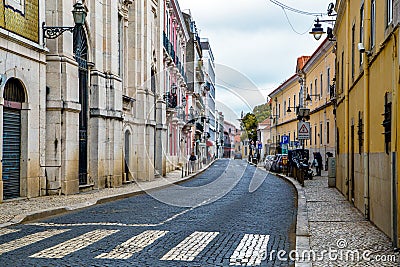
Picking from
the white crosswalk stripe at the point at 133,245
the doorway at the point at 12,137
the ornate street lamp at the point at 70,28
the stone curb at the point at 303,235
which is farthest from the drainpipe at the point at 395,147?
the doorway at the point at 12,137

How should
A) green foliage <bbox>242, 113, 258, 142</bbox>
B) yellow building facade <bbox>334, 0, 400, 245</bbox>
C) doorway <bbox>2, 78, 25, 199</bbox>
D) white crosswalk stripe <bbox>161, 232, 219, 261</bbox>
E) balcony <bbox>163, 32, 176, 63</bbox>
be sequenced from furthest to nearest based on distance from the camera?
green foliage <bbox>242, 113, 258, 142</bbox> < balcony <bbox>163, 32, 176, 63</bbox> < doorway <bbox>2, 78, 25, 199</bbox> < yellow building facade <bbox>334, 0, 400, 245</bbox> < white crosswalk stripe <bbox>161, 232, 219, 261</bbox>

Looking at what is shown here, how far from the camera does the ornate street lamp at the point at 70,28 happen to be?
16.9 meters

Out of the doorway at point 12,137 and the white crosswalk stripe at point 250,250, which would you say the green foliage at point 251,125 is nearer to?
the doorway at point 12,137

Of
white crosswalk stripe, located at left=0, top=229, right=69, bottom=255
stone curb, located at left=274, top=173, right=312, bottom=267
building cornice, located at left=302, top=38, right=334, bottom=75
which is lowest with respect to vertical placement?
white crosswalk stripe, located at left=0, top=229, right=69, bottom=255

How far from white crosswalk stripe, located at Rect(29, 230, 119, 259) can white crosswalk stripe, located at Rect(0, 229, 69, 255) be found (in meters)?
0.60

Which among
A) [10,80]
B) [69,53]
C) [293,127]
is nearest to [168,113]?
[293,127]

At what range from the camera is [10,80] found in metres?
16.1

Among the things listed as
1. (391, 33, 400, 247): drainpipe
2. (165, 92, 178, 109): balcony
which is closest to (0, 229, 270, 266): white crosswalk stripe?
(391, 33, 400, 247): drainpipe

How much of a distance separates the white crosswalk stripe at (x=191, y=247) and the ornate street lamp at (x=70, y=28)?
28.3 feet

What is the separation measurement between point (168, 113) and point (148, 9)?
11.3 meters

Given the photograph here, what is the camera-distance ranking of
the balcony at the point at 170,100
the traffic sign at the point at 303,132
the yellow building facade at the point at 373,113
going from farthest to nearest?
the balcony at the point at 170,100, the traffic sign at the point at 303,132, the yellow building facade at the point at 373,113

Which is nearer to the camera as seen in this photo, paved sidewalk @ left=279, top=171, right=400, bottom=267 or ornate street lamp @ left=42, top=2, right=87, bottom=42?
paved sidewalk @ left=279, top=171, right=400, bottom=267

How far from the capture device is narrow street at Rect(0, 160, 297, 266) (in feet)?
27.2

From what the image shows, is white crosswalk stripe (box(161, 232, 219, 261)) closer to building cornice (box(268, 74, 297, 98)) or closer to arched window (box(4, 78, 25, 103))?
arched window (box(4, 78, 25, 103))
